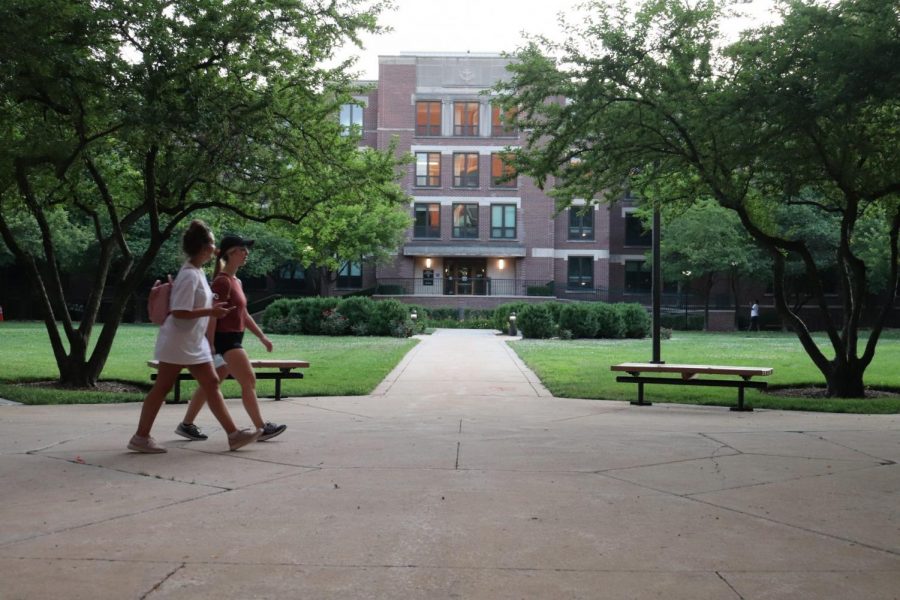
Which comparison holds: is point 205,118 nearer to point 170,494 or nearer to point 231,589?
point 170,494

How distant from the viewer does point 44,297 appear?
12.9 metres

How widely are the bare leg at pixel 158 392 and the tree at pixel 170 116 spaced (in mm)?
4242

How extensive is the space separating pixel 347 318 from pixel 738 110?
70.3ft

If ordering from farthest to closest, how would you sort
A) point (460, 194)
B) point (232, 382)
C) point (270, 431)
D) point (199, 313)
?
1. point (460, 194)
2. point (232, 382)
3. point (270, 431)
4. point (199, 313)

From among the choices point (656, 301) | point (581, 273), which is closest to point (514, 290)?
point (581, 273)

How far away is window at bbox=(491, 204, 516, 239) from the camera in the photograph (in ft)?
170

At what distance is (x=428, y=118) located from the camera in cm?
5191

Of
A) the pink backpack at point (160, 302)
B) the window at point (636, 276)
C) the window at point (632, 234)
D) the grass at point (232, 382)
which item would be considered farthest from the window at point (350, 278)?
the pink backpack at point (160, 302)

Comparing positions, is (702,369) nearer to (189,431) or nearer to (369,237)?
(189,431)

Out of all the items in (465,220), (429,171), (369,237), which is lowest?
(369,237)

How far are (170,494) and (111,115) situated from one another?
7.13m

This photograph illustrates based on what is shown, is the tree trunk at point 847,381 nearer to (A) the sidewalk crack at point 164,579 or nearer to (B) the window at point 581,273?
(A) the sidewalk crack at point 164,579

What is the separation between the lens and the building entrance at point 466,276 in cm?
5062

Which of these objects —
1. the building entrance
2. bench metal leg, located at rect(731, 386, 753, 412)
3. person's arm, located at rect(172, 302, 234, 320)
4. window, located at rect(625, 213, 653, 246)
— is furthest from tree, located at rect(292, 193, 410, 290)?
window, located at rect(625, 213, 653, 246)
